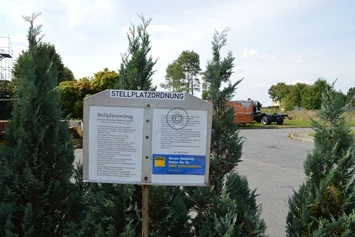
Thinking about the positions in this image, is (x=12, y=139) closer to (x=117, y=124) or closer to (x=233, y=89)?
(x=117, y=124)

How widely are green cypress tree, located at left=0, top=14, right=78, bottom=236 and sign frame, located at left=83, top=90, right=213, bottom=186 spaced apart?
79cm

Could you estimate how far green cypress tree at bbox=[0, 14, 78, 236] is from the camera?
10.3 feet

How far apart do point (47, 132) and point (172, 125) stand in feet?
4.53

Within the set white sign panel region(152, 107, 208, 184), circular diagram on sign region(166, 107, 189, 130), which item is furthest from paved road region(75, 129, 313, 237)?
circular diagram on sign region(166, 107, 189, 130)

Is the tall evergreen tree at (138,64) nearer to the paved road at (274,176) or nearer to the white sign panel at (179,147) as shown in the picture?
the white sign panel at (179,147)

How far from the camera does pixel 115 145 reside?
256cm

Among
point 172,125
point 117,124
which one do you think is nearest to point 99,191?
point 117,124

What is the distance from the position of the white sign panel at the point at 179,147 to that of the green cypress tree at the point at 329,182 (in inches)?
43.2

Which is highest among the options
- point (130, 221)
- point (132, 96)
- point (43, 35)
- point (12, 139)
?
point (43, 35)

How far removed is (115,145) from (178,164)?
1.58ft

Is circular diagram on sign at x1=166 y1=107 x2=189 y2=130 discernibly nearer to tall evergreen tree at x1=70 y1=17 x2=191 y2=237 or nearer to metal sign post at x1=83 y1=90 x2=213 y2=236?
metal sign post at x1=83 y1=90 x2=213 y2=236

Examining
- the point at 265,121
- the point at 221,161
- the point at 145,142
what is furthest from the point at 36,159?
the point at 265,121

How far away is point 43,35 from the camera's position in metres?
3.36

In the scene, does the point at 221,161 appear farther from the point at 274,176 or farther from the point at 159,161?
the point at 274,176
